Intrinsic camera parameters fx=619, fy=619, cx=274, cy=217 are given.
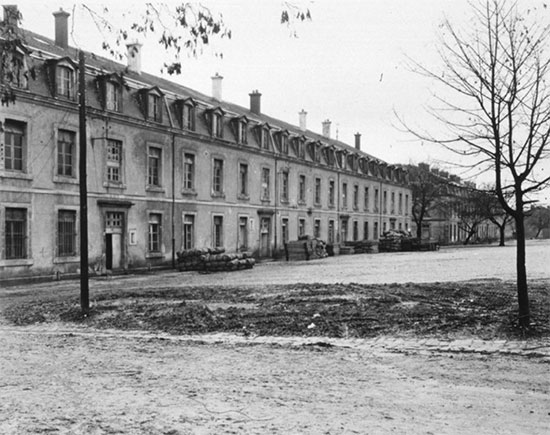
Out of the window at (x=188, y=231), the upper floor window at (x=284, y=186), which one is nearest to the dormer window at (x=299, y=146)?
the upper floor window at (x=284, y=186)

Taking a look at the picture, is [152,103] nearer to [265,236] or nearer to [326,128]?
[265,236]

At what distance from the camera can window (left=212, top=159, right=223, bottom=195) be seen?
1364 inches

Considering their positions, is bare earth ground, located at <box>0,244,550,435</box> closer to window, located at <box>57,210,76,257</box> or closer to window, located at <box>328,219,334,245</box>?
window, located at <box>57,210,76,257</box>

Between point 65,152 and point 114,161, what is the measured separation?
272 cm

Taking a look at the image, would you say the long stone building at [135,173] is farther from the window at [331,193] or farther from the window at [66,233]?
the window at [331,193]

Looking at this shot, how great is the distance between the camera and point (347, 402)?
6125mm

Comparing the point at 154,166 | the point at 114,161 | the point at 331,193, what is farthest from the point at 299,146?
the point at 114,161

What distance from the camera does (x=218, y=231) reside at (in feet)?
115

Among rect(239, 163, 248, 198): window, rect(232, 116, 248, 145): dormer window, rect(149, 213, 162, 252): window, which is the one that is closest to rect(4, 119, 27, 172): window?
rect(149, 213, 162, 252): window

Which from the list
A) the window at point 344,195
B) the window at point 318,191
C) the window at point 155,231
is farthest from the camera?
the window at point 344,195

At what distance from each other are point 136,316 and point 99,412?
741 cm

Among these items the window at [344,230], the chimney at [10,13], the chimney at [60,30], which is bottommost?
the window at [344,230]

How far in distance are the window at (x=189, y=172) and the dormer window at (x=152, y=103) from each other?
305cm

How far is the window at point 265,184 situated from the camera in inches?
1576
